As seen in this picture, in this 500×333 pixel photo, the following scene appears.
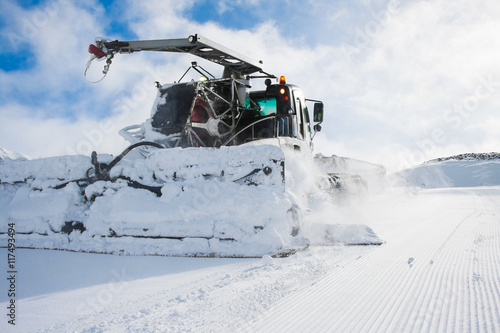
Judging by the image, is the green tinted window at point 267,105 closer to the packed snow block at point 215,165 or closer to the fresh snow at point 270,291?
the packed snow block at point 215,165

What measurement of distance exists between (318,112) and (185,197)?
12.1 ft

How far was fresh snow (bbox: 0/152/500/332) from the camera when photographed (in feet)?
5.26

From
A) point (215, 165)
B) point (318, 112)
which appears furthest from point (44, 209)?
point (318, 112)

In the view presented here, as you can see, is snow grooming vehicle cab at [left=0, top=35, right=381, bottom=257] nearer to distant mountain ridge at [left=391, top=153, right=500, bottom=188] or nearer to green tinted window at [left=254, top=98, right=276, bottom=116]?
green tinted window at [left=254, top=98, right=276, bottom=116]

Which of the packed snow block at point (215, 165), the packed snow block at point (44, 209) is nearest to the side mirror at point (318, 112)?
the packed snow block at point (215, 165)

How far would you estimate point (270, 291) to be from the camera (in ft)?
6.71

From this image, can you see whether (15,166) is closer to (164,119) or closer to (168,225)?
(164,119)

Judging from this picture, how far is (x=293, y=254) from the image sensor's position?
3.02 metres

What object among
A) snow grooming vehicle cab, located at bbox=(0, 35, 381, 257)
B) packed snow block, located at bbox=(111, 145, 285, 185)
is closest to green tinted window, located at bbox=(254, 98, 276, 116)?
snow grooming vehicle cab, located at bbox=(0, 35, 381, 257)

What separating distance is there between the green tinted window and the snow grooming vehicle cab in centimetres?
131

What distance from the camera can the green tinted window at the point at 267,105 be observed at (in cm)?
575

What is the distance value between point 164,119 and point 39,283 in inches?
104

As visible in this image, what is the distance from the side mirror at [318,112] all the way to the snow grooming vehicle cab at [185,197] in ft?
5.11

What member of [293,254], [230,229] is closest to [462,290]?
[293,254]
